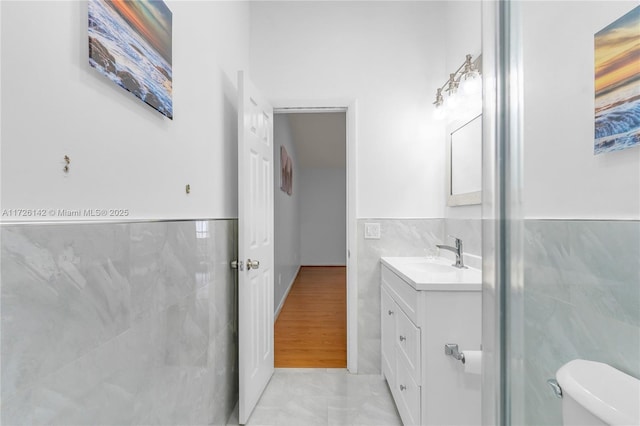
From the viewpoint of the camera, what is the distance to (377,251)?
90.0 inches

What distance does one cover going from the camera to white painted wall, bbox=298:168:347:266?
6.81 m

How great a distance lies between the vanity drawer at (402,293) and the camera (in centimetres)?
145

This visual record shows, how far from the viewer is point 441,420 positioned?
1.37 meters

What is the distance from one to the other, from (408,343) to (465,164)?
120 cm

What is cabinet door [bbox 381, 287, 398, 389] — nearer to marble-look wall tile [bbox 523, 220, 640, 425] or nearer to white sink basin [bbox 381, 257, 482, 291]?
white sink basin [bbox 381, 257, 482, 291]

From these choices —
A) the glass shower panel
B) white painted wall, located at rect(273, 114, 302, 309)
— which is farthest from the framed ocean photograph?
white painted wall, located at rect(273, 114, 302, 309)

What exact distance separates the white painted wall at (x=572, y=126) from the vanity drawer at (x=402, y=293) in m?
0.87

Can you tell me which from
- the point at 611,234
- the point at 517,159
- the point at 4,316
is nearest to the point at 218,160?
the point at 4,316

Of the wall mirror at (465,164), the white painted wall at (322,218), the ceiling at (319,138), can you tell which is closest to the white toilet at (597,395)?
the wall mirror at (465,164)

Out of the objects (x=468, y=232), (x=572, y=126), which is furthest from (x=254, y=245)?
(x=572, y=126)

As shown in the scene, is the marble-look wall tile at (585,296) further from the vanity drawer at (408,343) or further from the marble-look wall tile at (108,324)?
the marble-look wall tile at (108,324)

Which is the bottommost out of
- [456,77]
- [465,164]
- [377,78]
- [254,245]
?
[254,245]

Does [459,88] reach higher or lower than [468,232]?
higher

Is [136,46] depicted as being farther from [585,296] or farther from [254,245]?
[585,296]
